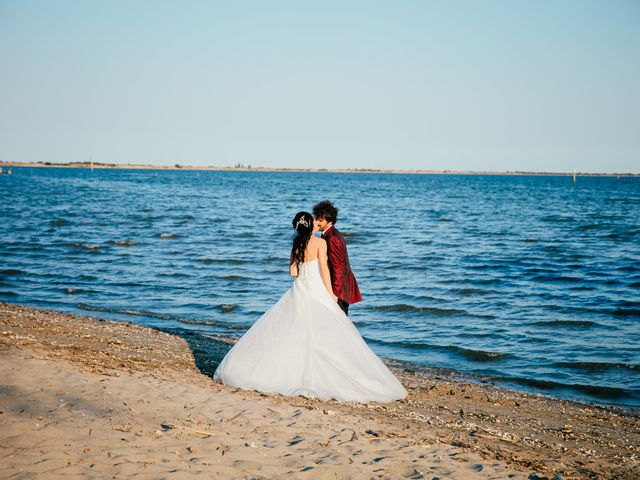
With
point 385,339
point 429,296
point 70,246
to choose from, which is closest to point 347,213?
point 70,246

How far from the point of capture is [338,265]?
8.79 metres

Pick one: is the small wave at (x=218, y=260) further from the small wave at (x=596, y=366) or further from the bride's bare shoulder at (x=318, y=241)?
the bride's bare shoulder at (x=318, y=241)

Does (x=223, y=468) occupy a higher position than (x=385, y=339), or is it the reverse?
(x=223, y=468)

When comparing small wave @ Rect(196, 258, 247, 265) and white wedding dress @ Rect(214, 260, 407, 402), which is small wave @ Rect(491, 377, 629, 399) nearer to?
white wedding dress @ Rect(214, 260, 407, 402)

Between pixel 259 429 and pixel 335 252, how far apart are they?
3100mm

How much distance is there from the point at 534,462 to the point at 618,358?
21.1 feet

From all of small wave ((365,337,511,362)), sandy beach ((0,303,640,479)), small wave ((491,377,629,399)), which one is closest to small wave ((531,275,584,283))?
small wave ((365,337,511,362))

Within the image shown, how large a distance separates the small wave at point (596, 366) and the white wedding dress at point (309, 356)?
15.3ft

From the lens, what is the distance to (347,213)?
163ft

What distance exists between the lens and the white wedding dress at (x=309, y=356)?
7910 mm

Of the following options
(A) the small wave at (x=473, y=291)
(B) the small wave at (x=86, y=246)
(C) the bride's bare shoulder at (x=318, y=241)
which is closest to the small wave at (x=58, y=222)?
(B) the small wave at (x=86, y=246)

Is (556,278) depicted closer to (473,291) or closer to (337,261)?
(473,291)

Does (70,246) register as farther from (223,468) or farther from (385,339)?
(223,468)

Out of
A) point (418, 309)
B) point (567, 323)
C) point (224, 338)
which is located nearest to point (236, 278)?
point (418, 309)
